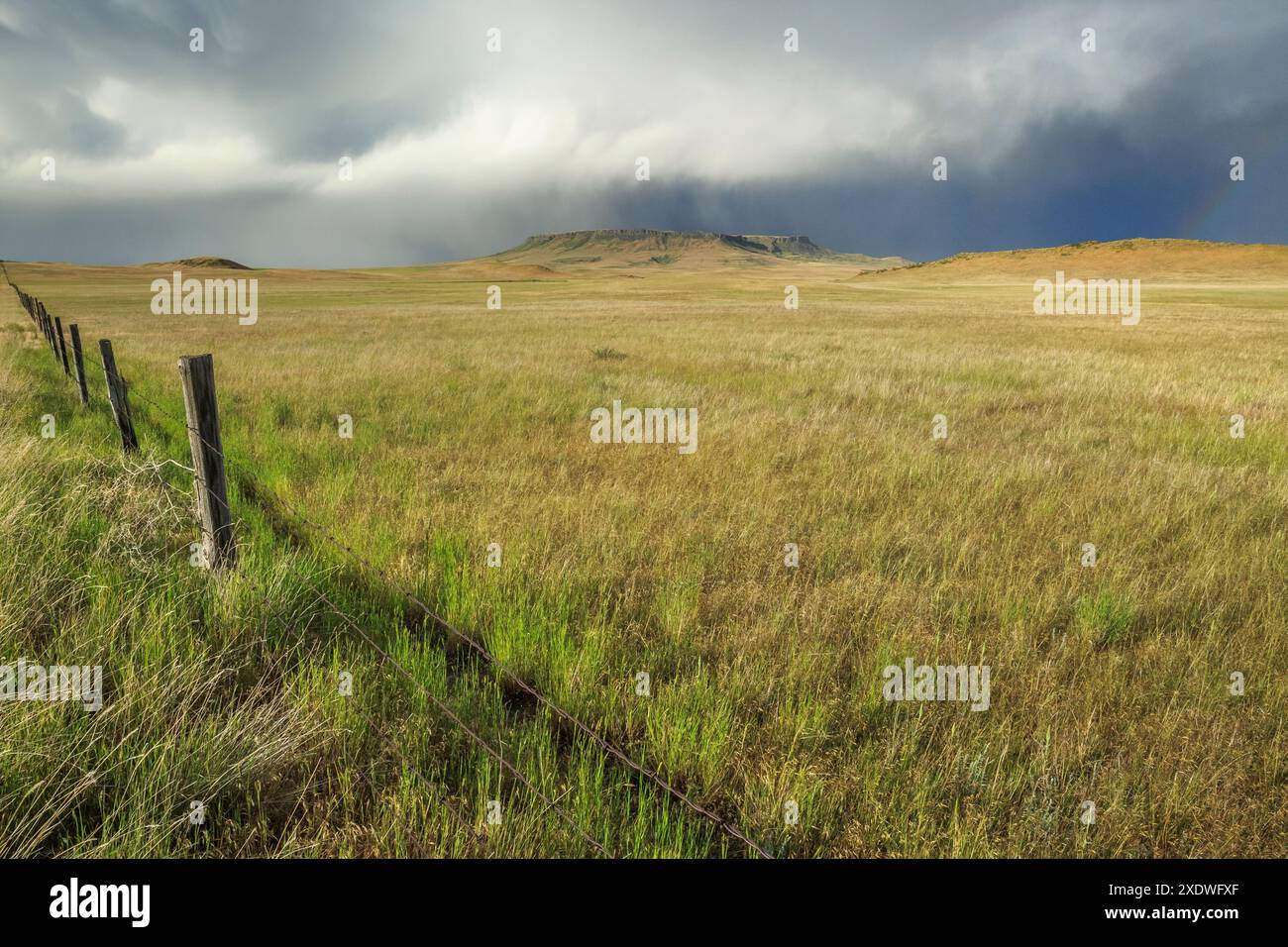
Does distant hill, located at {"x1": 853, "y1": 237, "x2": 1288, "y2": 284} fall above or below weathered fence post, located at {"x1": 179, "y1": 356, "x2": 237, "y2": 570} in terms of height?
above


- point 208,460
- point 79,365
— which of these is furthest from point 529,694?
point 79,365

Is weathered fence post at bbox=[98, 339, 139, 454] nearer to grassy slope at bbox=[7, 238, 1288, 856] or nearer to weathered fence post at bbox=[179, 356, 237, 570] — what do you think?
grassy slope at bbox=[7, 238, 1288, 856]

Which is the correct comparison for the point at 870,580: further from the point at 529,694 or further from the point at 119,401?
the point at 119,401

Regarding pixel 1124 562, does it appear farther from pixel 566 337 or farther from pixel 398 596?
pixel 566 337

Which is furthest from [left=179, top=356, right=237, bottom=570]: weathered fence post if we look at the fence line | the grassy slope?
the grassy slope

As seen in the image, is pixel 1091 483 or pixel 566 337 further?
pixel 566 337

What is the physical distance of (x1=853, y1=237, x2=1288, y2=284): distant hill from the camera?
98688mm

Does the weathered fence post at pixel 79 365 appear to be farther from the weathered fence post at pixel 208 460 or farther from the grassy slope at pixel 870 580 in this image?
the weathered fence post at pixel 208 460

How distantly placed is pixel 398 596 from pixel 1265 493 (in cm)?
881

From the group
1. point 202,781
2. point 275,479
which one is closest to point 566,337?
point 275,479

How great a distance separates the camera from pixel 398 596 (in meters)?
4.10

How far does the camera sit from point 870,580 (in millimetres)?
4547

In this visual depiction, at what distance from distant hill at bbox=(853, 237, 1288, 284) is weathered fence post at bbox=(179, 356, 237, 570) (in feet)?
389

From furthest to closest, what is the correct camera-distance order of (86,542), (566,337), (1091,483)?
(566,337) → (1091,483) → (86,542)
